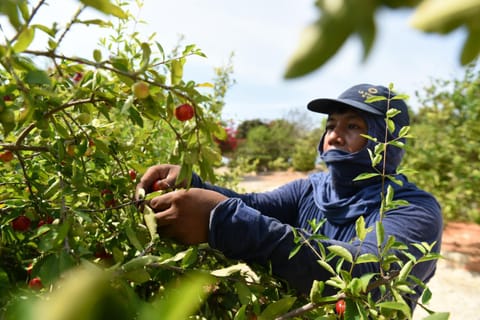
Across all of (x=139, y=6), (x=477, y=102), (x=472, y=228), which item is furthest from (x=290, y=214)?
(x=472, y=228)

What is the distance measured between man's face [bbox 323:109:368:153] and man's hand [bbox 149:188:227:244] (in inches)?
33.7

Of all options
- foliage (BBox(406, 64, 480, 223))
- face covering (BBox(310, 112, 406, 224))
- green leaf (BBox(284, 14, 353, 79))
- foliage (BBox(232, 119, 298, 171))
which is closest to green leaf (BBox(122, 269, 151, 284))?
green leaf (BBox(284, 14, 353, 79))

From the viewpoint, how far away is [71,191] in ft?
2.55

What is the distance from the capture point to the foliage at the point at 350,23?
5.2 inches

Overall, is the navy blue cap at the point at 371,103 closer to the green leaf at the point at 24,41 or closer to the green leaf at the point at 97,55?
the green leaf at the point at 97,55

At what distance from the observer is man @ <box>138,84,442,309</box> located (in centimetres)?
104

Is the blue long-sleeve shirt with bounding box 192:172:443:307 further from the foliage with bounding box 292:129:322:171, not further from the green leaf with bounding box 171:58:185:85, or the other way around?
the foliage with bounding box 292:129:322:171

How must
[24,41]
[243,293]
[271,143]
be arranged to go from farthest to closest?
1. [271,143]
2. [243,293]
3. [24,41]

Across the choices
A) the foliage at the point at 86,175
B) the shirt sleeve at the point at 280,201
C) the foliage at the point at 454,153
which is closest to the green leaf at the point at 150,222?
the foliage at the point at 86,175

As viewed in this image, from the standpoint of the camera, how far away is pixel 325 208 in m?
1.71

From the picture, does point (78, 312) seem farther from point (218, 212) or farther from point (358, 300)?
point (218, 212)

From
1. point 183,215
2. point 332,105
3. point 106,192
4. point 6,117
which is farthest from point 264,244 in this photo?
point 332,105

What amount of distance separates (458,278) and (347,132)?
3.10 metres

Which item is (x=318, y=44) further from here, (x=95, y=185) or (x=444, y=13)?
(x=95, y=185)
